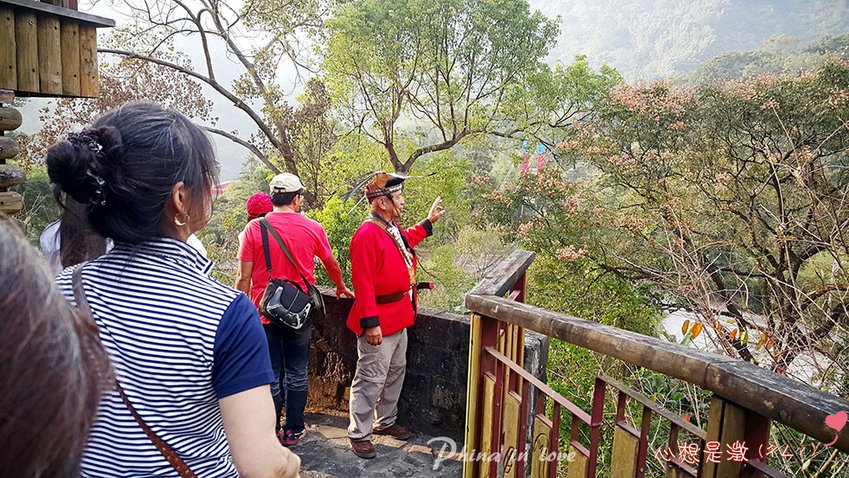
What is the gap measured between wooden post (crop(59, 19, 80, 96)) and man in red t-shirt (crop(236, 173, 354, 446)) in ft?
5.53

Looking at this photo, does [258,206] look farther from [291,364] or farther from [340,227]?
[340,227]

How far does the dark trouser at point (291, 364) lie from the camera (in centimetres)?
329

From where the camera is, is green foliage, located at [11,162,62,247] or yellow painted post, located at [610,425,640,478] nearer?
yellow painted post, located at [610,425,640,478]

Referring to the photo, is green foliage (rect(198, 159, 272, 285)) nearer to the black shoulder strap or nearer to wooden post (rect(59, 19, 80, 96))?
the black shoulder strap

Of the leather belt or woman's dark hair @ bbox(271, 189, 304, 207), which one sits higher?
woman's dark hair @ bbox(271, 189, 304, 207)

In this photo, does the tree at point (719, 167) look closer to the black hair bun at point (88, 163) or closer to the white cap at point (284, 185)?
the white cap at point (284, 185)

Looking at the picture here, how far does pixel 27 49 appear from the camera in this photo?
352cm

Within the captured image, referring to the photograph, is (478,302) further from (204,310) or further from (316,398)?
(316,398)

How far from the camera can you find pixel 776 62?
76.9 feet

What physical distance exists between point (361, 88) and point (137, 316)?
13780 mm

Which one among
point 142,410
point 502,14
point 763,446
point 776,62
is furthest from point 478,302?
point 776,62

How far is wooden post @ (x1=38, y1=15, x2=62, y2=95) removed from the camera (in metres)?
3.61

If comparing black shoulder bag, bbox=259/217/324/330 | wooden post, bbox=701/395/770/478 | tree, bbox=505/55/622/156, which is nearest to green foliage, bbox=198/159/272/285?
black shoulder bag, bbox=259/217/324/330

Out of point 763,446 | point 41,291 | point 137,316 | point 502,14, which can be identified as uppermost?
point 502,14
